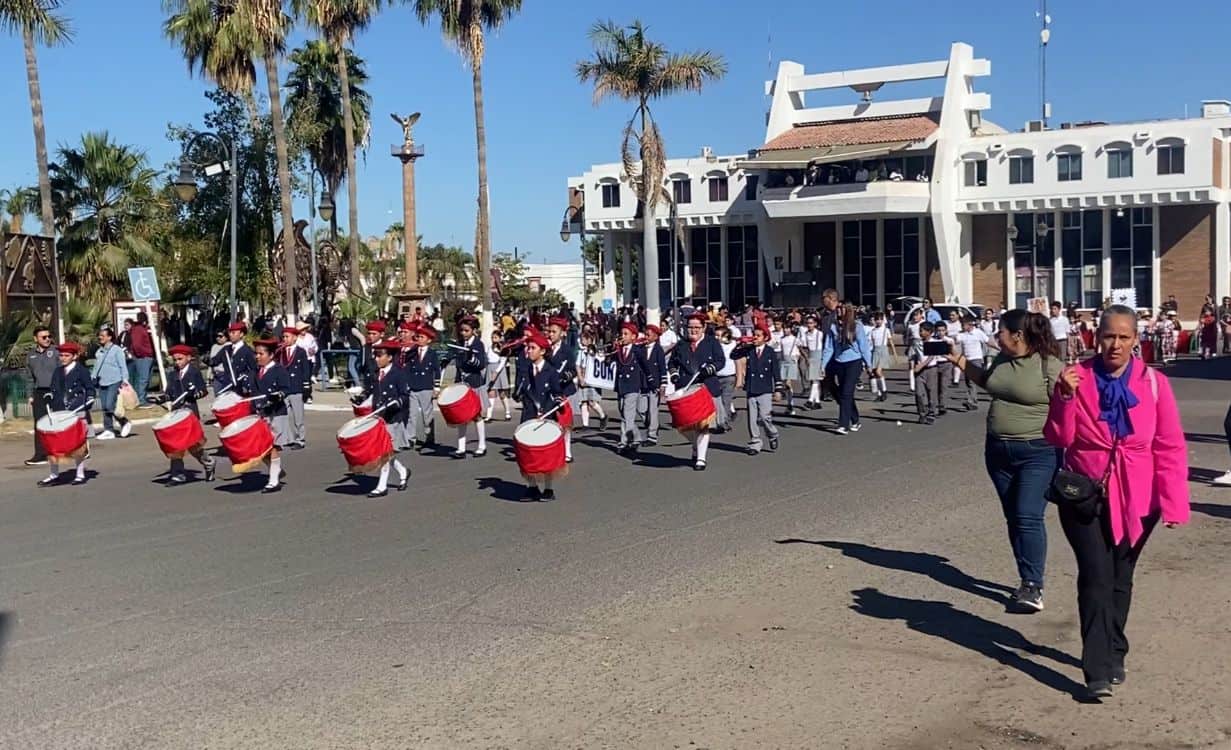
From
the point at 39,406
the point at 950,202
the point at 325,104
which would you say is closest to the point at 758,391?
the point at 39,406

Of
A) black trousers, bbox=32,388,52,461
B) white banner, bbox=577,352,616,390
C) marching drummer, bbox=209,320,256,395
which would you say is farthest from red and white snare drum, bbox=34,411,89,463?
white banner, bbox=577,352,616,390

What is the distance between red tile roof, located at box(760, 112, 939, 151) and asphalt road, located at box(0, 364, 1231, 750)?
124 ft

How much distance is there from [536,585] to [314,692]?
248cm

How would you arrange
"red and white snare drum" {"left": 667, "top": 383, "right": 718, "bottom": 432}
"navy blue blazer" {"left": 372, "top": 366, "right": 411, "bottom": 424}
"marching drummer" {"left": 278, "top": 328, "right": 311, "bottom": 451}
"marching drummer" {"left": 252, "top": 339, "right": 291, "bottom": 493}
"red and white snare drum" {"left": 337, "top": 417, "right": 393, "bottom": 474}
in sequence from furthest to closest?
"marching drummer" {"left": 278, "top": 328, "right": 311, "bottom": 451} < "marching drummer" {"left": 252, "top": 339, "right": 291, "bottom": 493} < "red and white snare drum" {"left": 667, "top": 383, "right": 718, "bottom": 432} < "navy blue blazer" {"left": 372, "top": 366, "right": 411, "bottom": 424} < "red and white snare drum" {"left": 337, "top": 417, "right": 393, "bottom": 474}

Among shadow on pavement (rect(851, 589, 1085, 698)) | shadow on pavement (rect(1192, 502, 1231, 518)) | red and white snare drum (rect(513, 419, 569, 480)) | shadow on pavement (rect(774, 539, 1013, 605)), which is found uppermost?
red and white snare drum (rect(513, 419, 569, 480))

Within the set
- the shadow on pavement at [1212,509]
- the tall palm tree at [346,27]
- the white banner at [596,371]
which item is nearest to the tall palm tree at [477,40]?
the tall palm tree at [346,27]

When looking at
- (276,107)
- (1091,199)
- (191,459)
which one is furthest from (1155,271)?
(191,459)

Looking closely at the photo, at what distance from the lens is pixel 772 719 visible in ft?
18.9

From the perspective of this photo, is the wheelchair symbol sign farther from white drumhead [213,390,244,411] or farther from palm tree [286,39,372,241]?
palm tree [286,39,372,241]

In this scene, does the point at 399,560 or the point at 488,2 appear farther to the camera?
the point at 488,2

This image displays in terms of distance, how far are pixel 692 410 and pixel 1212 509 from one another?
5.27 m

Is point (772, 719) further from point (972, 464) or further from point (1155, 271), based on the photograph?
point (1155, 271)

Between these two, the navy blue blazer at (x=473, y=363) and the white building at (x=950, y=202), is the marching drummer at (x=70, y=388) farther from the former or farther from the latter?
the white building at (x=950, y=202)

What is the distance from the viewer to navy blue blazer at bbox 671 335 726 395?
1541cm
